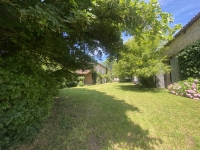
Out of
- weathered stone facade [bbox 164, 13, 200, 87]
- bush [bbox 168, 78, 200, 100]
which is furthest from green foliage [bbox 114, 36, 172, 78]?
bush [bbox 168, 78, 200, 100]

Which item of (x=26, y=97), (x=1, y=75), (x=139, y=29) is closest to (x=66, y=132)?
(x=26, y=97)

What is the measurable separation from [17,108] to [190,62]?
9519 millimetres

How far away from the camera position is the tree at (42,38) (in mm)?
2074

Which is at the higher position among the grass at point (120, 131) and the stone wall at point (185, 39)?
the stone wall at point (185, 39)

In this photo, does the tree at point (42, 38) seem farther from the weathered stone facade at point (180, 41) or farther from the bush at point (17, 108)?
the weathered stone facade at point (180, 41)

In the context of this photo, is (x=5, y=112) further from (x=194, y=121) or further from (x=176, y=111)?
(x=176, y=111)

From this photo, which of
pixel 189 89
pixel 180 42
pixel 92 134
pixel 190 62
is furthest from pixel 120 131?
pixel 180 42

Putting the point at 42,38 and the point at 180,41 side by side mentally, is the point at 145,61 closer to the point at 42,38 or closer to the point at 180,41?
the point at 180,41

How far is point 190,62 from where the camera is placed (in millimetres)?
7539

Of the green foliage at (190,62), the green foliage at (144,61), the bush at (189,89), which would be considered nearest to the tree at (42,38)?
the bush at (189,89)

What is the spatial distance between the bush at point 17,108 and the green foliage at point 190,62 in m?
8.94

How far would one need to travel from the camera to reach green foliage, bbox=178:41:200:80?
709 centimetres

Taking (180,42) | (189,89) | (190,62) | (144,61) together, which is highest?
(180,42)

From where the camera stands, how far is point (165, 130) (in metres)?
3.29
